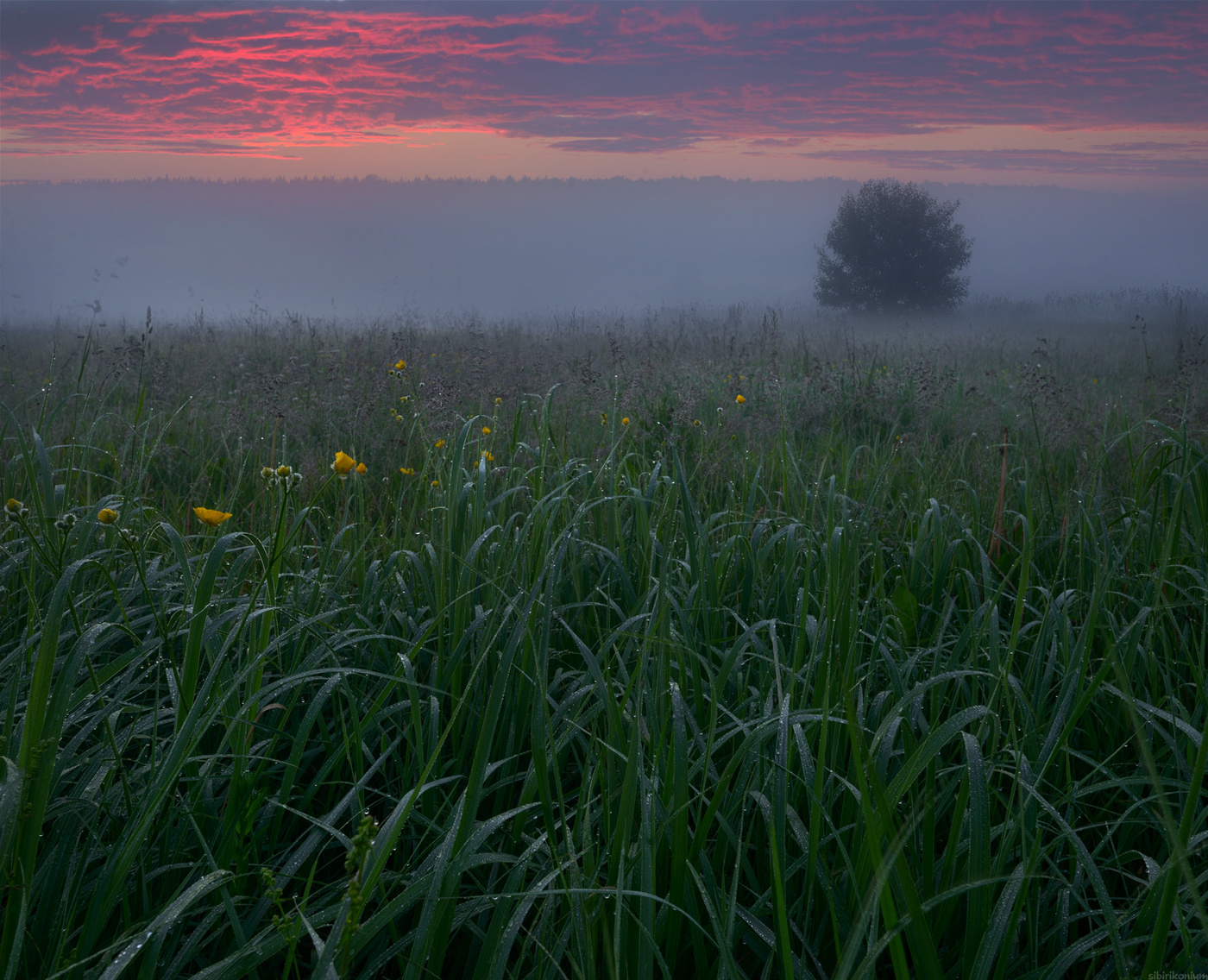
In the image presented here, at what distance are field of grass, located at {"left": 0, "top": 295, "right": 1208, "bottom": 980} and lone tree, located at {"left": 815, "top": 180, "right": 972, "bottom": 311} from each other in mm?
22205

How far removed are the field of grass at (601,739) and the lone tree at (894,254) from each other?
72.8 ft

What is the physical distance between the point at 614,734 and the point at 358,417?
2851mm

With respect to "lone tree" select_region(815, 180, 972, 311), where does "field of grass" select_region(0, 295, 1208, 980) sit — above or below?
below

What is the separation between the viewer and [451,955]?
1.13 meters

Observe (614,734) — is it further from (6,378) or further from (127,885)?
(6,378)

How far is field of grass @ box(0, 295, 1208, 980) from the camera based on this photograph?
0.97 metres

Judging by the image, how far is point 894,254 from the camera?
76.5ft

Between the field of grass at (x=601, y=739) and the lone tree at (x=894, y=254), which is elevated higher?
the lone tree at (x=894, y=254)

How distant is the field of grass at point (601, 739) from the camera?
0.97 m

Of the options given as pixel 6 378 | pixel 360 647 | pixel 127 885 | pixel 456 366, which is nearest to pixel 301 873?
pixel 127 885

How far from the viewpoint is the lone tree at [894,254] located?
22969 mm

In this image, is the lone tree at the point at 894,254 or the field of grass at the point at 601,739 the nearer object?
the field of grass at the point at 601,739

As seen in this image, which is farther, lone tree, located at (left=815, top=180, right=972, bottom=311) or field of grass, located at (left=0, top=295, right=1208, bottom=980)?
lone tree, located at (left=815, top=180, right=972, bottom=311)

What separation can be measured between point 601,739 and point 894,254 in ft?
82.5
